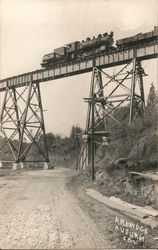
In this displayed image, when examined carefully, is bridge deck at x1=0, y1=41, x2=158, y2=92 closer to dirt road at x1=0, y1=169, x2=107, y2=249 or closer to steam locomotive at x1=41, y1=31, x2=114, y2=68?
steam locomotive at x1=41, y1=31, x2=114, y2=68

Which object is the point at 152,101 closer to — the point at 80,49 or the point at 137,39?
the point at 80,49

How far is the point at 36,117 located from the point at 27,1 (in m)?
16.7

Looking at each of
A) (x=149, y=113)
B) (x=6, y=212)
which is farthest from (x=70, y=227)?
(x=149, y=113)

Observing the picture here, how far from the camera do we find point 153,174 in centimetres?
979

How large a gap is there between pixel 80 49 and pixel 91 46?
1.26m

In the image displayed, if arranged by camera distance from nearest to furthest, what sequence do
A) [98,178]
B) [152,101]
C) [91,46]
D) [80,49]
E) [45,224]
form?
[45,224] → [98,178] → [91,46] → [80,49] → [152,101]

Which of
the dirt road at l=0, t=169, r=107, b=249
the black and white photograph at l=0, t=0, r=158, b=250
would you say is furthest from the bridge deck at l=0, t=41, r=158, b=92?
the dirt road at l=0, t=169, r=107, b=249

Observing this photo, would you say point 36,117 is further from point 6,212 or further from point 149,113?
point 6,212

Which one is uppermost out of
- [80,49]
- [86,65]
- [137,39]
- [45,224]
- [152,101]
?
[80,49]

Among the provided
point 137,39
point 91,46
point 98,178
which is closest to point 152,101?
point 91,46

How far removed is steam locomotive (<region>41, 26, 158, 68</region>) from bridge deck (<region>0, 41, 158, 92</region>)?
0.59m

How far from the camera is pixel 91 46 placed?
2075 centimetres

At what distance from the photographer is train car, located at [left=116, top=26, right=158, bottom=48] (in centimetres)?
1738

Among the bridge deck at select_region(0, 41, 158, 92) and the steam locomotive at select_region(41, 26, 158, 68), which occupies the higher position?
the steam locomotive at select_region(41, 26, 158, 68)
